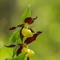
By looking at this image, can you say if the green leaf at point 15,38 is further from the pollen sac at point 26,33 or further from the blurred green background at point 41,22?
the blurred green background at point 41,22

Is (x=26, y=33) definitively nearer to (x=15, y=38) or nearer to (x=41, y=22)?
(x=15, y=38)

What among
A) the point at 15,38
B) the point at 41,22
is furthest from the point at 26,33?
the point at 41,22

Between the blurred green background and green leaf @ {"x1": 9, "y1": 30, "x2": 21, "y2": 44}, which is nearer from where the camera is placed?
green leaf @ {"x1": 9, "y1": 30, "x2": 21, "y2": 44}

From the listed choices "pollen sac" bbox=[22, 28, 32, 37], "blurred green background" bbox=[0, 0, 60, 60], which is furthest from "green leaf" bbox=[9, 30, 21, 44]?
"blurred green background" bbox=[0, 0, 60, 60]

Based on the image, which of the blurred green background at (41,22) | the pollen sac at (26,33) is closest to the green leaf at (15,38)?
the pollen sac at (26,33)

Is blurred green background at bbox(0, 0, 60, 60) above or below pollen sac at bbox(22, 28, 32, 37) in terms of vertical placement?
below

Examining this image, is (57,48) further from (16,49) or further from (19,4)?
(16,49)

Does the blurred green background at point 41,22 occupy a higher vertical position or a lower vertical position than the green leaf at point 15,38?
lower

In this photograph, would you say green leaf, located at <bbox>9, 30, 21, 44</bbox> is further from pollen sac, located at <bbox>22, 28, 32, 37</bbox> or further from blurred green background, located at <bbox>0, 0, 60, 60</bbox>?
blurred green background, located at <bbox>0, 0, 60, 60</bbox>
